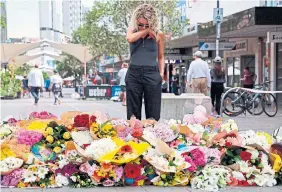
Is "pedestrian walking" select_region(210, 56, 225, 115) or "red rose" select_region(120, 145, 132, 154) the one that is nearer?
"red rose" select_region(120, 145, 132, 154)

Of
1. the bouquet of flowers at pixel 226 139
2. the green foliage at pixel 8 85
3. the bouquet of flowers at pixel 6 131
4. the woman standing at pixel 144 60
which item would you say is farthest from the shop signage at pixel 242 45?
the bouquet of flowers at pixel 6 131

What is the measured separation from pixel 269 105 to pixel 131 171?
36.2 ft

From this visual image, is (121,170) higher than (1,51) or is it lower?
lower

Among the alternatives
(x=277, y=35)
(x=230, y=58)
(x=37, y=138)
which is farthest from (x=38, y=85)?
(x=37, y=138)

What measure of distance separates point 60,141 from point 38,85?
17167 mm

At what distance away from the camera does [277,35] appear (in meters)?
19.3

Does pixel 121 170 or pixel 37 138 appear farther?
pixel 37 138

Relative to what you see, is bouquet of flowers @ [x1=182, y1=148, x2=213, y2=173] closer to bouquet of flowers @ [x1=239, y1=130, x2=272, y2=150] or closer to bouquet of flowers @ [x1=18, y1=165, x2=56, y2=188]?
bouquet of flowers @ [x1=239, y1=130, x2=272, y2=150]

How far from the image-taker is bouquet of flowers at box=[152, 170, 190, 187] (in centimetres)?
479

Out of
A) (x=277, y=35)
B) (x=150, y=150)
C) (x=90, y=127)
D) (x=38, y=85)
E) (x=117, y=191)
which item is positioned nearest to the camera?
(x=117, y=191)

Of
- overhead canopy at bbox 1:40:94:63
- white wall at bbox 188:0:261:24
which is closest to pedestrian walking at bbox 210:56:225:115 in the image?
white wall at bbox 188:0:261:24

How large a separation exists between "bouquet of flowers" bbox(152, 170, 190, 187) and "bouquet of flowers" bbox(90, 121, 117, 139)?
70cm

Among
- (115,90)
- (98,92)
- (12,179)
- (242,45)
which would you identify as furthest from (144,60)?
(98,92)

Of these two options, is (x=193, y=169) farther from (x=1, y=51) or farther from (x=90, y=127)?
(x=1, y=51)
